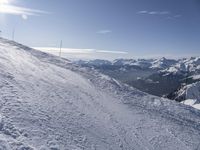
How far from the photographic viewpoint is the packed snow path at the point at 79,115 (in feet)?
29.9

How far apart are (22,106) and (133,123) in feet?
16.9

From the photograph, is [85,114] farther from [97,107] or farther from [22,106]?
[22,106]

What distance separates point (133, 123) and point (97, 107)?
1800 mm

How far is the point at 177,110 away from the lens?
56.6 feet

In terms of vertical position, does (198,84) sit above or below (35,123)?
below

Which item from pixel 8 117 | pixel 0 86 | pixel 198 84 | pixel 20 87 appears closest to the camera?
pixel 8 117

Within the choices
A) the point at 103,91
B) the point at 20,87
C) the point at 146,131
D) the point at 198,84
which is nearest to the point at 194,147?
the point at 146,131

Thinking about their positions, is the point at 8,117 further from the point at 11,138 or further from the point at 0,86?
the point at 0,86

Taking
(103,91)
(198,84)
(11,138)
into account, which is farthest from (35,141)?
(198,84)

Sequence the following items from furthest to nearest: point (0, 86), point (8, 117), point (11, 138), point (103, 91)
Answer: point (103, 91) < point (0, 86) < point (8, 117) < point (11, 138)

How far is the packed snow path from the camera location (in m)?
9.12

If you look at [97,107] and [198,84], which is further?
[198,84]

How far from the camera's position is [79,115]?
1186 centimetres

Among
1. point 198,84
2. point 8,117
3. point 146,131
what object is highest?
point 8,117
